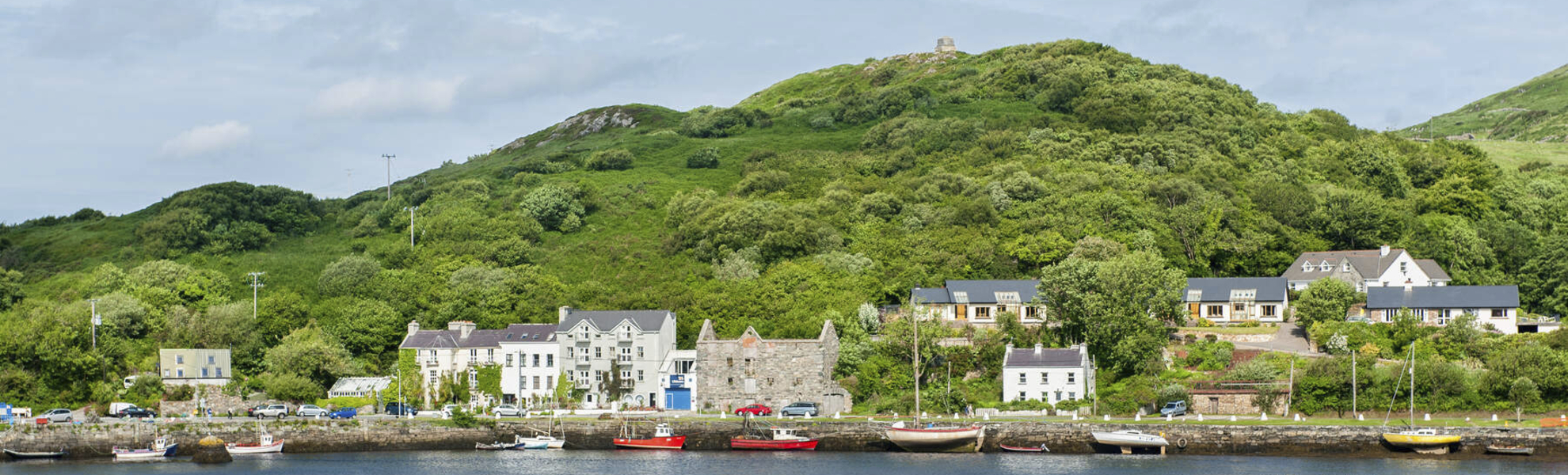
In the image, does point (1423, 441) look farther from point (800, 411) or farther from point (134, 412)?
point (134, 412)

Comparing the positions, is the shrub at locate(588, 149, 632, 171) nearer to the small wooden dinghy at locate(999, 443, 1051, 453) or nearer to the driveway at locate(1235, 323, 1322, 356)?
the driveway at locate(1235, 323, 1322, 356)

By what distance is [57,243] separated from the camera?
136875 mm

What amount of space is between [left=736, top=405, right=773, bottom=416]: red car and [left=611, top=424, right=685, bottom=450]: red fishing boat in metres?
4.68

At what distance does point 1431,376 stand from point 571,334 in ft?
157

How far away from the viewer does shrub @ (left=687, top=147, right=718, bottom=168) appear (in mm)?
167500

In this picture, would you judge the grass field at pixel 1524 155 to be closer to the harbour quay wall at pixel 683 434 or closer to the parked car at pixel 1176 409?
the parked car at pixel 1176 409

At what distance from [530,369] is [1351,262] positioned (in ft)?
187

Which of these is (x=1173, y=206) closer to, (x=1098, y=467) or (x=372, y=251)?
(x=1098, y=467)

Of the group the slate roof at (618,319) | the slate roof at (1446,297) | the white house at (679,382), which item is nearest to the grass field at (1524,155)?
the slate roof at (1446,297)

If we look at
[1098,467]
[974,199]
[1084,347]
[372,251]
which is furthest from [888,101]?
[1098,467]

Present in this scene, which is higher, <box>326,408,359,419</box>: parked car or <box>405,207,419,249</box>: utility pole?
<box>405,207,419,249</box>: utility pole

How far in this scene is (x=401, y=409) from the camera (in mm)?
81812

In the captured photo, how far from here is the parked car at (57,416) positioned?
7794 centimetres

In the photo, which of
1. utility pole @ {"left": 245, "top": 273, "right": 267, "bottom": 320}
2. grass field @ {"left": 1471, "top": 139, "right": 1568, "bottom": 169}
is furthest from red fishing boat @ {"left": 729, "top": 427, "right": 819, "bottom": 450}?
grass field @ {"left": 1471, "top": 139, "right": 1568, "bottom": 169}
